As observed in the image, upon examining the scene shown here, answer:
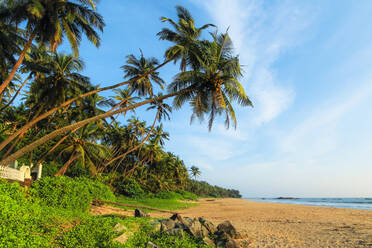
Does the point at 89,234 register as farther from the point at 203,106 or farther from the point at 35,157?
the point at 35,157

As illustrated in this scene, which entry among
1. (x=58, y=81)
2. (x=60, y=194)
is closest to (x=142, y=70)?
(x=58, y=81)

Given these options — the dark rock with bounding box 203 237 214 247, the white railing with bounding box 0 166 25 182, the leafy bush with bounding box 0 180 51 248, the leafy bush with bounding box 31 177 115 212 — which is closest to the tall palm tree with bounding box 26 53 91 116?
the white railing with bounding box 0 166 25 182

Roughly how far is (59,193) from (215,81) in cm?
921

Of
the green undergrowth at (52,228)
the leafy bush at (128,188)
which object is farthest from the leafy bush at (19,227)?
the leafy bush at (128,188)

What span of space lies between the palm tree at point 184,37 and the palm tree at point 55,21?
4162 mm

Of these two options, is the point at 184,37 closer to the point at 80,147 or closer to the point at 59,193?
the point at 59,193

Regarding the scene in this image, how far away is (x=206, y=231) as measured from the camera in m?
7.95

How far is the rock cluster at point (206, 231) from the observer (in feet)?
23.1

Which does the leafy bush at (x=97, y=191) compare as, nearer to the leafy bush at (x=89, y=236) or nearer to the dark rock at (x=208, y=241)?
the leafy bush at (x=89, y=236)

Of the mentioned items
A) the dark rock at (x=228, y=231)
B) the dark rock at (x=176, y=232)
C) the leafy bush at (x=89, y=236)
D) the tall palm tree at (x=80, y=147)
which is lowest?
the dark rock at (x=228, y=231)

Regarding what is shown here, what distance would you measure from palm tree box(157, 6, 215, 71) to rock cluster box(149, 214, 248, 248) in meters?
9.06

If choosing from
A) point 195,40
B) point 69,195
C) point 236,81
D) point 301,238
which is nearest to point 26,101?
point 69,195

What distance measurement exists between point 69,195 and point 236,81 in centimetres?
989

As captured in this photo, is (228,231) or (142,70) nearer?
(228,231)
